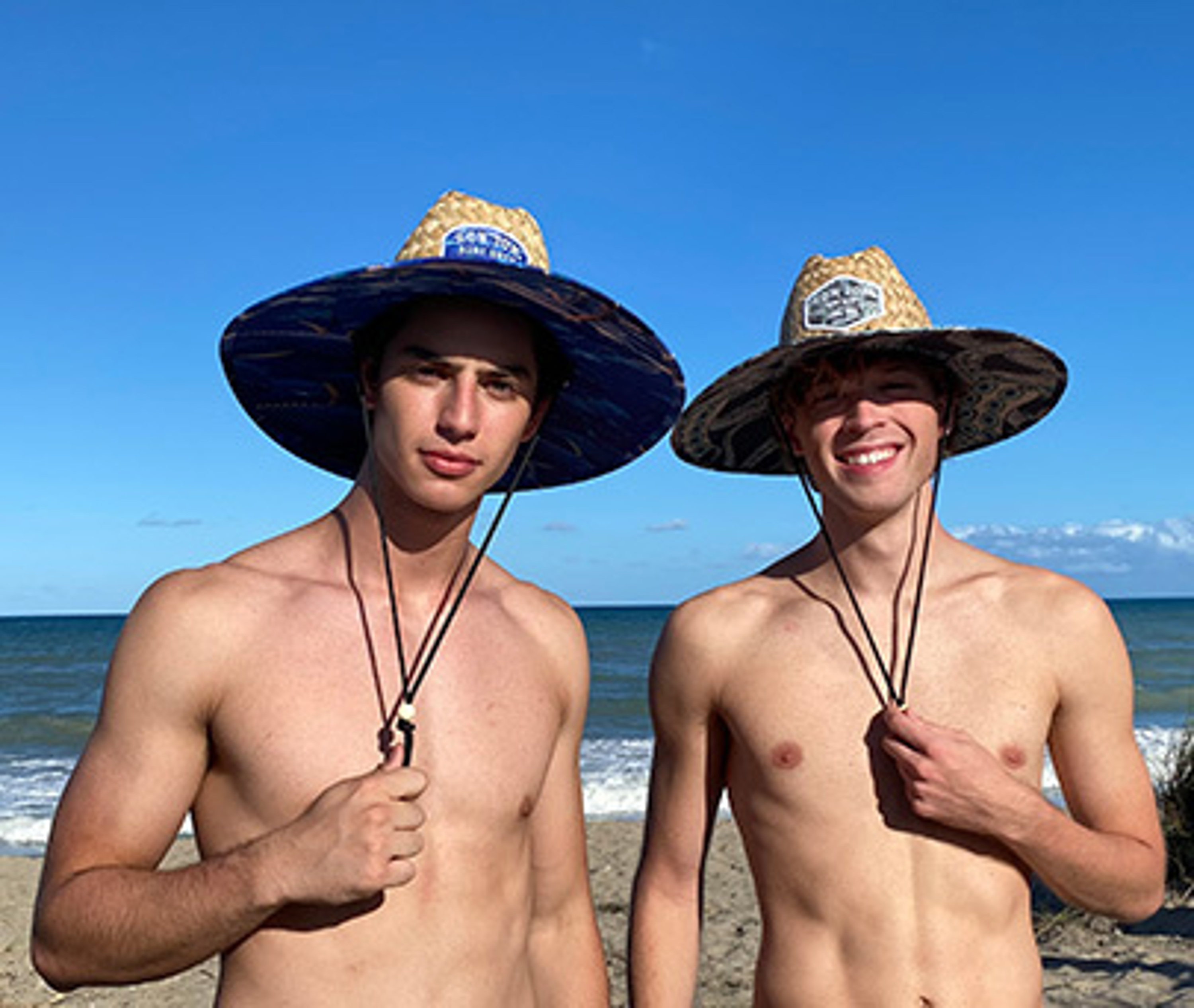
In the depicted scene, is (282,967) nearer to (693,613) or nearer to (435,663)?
(435,663)

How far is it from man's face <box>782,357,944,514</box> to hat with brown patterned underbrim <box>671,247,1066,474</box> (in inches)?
2.5

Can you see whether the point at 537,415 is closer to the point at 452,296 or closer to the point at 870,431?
the point at 452,296

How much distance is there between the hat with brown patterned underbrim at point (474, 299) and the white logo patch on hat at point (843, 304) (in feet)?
1.23

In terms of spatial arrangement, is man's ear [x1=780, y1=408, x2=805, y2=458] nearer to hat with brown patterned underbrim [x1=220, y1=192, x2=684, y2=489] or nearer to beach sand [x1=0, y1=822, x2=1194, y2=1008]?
hat with brown patterned underbrim [x1=220, y1=192, x2=684, y2=489]

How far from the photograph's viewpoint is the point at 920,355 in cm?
297

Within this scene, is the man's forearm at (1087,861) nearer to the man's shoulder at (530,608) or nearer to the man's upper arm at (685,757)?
the man's upper arm at (685,757)

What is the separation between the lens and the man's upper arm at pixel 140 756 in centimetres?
214

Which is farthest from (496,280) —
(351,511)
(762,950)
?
(762,950)

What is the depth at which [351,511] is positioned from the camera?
266cm

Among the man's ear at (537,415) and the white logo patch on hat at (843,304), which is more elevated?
the white logo patch on hat at (843,304)

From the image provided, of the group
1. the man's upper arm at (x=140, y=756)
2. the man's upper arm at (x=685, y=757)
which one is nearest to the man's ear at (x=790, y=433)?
the man's upper arm at (x=685, y=757)

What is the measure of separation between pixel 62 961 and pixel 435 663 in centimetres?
89

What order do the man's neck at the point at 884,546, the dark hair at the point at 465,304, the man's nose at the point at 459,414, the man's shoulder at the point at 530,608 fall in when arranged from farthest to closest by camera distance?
the man's neck at the point at 884,546 → the man's shoulder at the point at 530,608 → the dark hair at the point at 465,304 → the man's nose at the point at 459,414

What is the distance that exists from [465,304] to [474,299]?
0.07 ft
